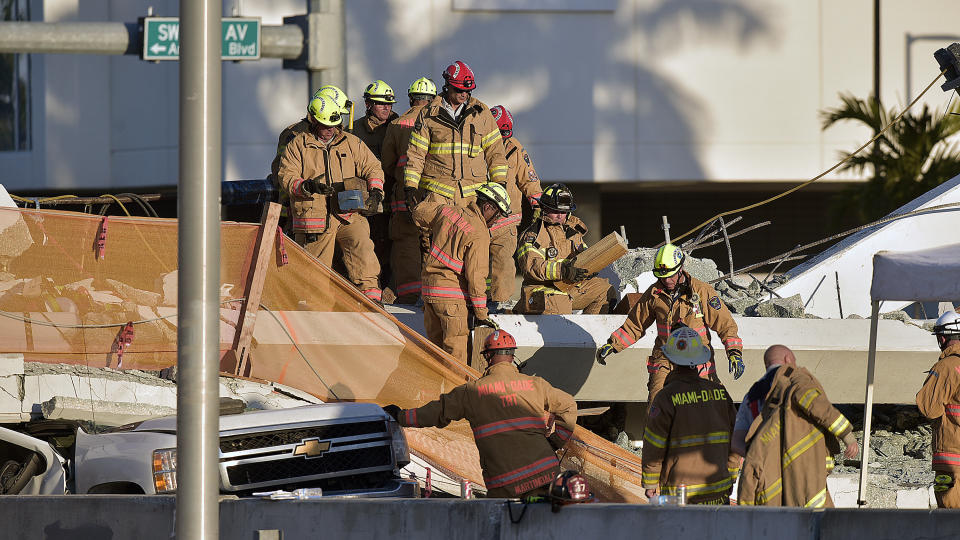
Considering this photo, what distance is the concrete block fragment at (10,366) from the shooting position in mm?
9305

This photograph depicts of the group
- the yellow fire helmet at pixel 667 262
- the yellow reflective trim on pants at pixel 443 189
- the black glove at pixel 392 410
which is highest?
the yellow reflective trim on pants at pixel 443 189

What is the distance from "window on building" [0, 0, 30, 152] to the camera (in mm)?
23562

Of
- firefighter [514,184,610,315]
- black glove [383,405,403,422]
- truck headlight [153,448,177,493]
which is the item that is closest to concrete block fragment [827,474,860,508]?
firefighter [514,184,610,315]

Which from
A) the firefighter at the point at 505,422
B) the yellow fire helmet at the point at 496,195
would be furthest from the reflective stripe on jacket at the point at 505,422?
the yellow fire helmet at the point at 496,195

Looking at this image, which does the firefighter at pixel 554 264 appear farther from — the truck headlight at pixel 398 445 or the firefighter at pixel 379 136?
the truck headlight at pixel 398 445

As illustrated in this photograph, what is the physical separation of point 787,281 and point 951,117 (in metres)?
6.83

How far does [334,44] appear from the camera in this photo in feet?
34.9

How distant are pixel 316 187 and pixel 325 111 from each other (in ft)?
2.10

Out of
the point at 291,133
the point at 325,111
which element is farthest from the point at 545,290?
the point at 291,133

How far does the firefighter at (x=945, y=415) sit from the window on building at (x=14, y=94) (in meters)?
17.7

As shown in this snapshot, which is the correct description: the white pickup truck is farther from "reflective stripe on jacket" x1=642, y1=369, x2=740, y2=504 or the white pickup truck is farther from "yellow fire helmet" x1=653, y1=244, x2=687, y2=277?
"yellow fire helmet" x1=653, y1=244, x2=687, y2=277

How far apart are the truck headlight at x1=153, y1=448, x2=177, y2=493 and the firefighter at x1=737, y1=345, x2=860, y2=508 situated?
3055 millimetres

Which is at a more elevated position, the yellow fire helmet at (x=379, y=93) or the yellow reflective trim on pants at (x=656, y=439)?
the yellow fire helmet at (x=379, y=93)

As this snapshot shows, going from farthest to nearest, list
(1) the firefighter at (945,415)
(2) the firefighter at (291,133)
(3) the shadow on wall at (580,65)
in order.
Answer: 1. (3) the shadow on wall at (580,65)
2. (2) the firefighter at (291,133)
3. (1) the firefighter at (945,415)
